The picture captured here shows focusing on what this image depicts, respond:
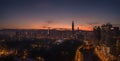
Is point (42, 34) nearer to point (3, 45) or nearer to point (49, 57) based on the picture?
point (3, 45)

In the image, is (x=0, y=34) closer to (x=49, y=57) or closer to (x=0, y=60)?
(x=49, y=57)

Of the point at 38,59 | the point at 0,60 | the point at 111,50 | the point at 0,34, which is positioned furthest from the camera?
the point at 0,34

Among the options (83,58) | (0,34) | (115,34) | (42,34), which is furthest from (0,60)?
(42,34)

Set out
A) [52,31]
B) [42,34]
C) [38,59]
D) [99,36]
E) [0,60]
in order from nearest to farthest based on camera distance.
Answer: [0,60] → [38,59] → [99,36] → [52,31] → [42,34]

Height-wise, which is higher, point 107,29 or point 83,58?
point 107,29

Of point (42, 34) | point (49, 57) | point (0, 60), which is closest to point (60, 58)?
point (49, 57)

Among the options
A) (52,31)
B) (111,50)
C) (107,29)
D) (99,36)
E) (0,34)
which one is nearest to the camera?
(111,50)

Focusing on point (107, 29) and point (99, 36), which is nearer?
point (107, 29)

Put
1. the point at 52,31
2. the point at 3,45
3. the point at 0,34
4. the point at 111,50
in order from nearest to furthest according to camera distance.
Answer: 1. the point at 111,50
2. the point at 3,45
3. the point at 0,34
4. the point at 52,31

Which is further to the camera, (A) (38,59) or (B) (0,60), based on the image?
(A) (38,59)
